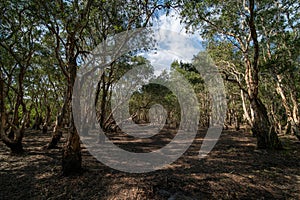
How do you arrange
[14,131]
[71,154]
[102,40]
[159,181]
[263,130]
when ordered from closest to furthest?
[159,181], [71,154], [14,131], [263,130], [102,40]

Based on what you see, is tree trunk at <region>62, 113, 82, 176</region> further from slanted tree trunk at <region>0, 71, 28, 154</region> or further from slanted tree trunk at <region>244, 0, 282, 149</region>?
slanted tree trunk at <region>244, 0, 282, 149</region>

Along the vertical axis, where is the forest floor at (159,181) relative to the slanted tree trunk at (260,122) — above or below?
below

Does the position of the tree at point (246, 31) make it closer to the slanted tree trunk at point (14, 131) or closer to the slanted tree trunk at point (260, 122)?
the slanted tree trunk at point (260, 122)

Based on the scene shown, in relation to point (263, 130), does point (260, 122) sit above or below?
above

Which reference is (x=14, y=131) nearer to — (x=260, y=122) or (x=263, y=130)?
(x=260, y=122)

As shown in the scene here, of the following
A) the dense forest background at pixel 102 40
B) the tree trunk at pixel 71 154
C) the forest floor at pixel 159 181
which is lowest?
the forest floor at pixel 159 181

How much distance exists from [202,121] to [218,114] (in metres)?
4.18

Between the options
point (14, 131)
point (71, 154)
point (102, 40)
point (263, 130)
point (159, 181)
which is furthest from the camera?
point (102, 40)

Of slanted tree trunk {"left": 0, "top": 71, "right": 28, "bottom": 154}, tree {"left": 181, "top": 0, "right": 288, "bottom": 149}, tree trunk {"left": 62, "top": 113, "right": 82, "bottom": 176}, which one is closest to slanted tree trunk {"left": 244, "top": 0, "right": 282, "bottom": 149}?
tree {"left": 181, "top": 0, "right": 288, "bottom": 149}

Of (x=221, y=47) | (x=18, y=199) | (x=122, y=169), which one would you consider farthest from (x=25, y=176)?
(x=221, y=47)

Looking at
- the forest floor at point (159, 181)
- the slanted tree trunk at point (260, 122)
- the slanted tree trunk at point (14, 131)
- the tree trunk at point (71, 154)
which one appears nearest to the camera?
the forest floor at point (159, 181)

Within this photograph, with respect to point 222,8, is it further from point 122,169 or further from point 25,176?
point 25,176

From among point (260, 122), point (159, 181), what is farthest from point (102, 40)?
point (260, 122)

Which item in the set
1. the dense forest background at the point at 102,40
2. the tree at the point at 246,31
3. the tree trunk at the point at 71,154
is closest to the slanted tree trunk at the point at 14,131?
the dense forest background at the point at 102,40
